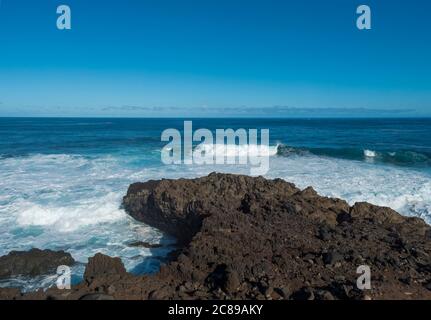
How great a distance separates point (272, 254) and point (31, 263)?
4669mm

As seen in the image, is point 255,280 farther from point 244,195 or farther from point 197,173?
point 197,173

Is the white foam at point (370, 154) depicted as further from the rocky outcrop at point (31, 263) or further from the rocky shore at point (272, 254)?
the rocky outcrop at point (31, 263)

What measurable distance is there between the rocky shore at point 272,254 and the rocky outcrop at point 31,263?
0.04 metres

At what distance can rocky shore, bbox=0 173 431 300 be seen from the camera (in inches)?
194

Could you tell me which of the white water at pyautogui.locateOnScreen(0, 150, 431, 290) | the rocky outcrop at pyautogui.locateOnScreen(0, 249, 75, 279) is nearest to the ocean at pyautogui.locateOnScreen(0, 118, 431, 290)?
the white water at pyautogui.locateOnScreen(0, 150, 431, 290)

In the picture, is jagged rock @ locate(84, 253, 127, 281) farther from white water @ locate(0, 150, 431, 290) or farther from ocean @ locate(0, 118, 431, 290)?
white water @ locate(0, 150, 431, 290)

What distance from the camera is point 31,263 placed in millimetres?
7027

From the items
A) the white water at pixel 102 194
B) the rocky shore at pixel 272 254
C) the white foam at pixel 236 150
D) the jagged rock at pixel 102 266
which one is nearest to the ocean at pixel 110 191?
the white water at pixel 102 194

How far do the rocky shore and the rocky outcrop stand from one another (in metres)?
0.04

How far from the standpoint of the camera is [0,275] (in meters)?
6.80

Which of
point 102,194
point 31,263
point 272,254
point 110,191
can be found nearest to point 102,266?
point 31,263

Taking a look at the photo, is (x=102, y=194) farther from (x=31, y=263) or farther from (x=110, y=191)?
(x=31, y=263)

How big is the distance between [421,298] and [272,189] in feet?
14.2
